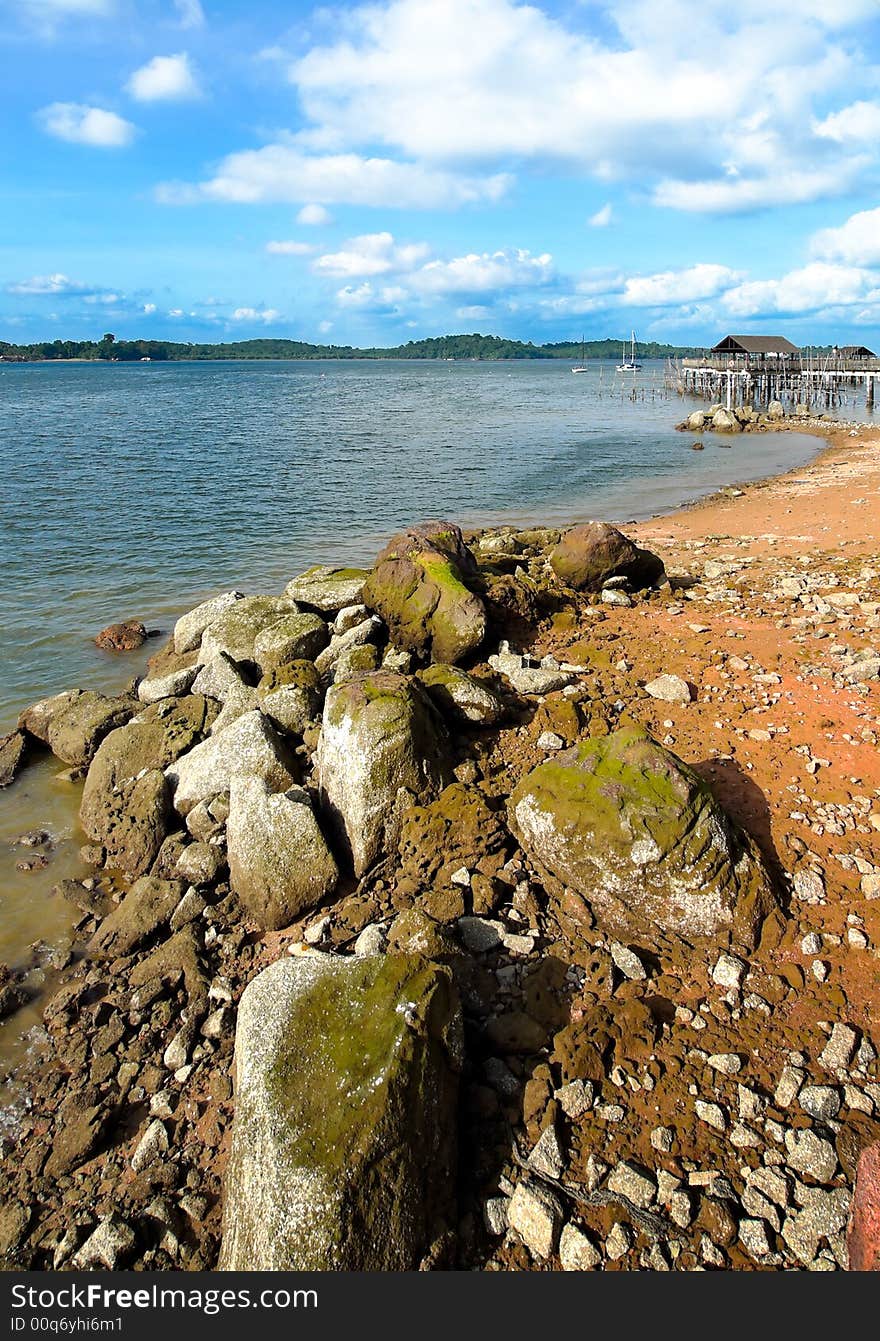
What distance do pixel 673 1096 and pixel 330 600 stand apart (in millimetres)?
8629

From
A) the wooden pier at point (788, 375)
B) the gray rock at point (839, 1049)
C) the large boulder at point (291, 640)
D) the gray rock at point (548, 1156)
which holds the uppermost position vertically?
the wooden pier at point (788, 375)

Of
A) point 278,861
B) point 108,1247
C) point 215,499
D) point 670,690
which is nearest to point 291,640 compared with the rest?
point 278,861

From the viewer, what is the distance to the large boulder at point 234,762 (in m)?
8.24

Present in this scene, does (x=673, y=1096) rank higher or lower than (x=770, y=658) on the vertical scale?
lower

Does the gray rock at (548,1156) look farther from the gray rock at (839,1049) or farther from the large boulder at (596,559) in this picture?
the large boulder at (596,559)

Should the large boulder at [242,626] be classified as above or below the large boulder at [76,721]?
above

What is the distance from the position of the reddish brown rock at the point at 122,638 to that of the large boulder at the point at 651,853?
36.1 ft

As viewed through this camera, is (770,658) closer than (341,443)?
Yes

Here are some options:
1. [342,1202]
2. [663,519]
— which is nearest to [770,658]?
[342,1202]

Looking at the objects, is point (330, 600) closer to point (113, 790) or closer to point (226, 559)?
point (113, 790)

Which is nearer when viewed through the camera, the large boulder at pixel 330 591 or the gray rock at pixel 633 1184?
the gray rock at pixel 633 1184

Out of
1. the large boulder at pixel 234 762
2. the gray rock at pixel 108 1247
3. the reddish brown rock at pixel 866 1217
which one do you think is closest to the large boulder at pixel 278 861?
the large boulder at pixel 234 762

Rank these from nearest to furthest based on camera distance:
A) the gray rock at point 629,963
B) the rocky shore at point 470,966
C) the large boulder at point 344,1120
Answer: the large boulder at point 344,1120 < the rocky shore at point 470,966 < the gray rock at point 629,963

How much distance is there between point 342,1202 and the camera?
3889 millimetres
